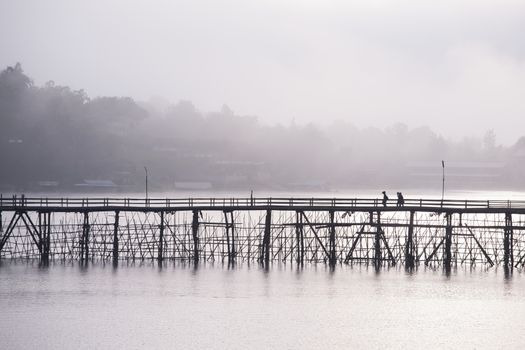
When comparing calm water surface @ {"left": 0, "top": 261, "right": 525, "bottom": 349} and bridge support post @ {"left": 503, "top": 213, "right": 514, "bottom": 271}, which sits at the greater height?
bridge support post @ {"left": 503, "top": 213, "right": 514, "bottom": 271}

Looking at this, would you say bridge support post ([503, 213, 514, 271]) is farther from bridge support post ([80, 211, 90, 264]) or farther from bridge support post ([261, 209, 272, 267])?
bridge support post ([80, 211, 90, 264])

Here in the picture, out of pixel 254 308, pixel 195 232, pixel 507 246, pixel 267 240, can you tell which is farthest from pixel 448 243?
pixel 254 308

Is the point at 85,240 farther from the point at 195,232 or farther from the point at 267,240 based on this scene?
the point at 267,240

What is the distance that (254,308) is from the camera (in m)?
64.2

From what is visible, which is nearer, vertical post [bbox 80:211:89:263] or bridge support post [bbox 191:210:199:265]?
bridge support post [bbox 191:210:199:265]

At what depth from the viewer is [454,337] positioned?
2269 inches

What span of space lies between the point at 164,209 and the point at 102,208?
16.7 ft

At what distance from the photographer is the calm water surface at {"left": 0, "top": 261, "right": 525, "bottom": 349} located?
2218 inches

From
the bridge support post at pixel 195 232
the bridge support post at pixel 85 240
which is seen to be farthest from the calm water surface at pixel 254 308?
the bridge support post at pixel 85 240

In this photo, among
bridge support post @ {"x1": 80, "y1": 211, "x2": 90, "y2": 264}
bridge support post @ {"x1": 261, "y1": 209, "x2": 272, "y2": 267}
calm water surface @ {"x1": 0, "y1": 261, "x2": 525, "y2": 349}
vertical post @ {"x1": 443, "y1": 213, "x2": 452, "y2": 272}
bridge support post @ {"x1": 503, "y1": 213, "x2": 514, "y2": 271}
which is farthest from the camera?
bridge support post @ {"x1": 80, "y1": 211, "x2": 90, "y2": 264}

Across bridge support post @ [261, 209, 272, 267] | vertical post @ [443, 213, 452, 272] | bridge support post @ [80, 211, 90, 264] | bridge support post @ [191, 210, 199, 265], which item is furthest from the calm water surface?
bridge support post @ [80, 211, 90, 264]

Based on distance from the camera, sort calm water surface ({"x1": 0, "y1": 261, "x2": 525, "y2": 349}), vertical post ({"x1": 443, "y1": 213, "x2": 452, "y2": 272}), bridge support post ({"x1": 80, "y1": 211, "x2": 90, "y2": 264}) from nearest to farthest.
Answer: calm water surface ({"x1": 0, "y1": 261, "x2": 525, "y2": 349}), vertical post ({"x1": 443, "y1": 213, "x2": 452, "y2": 272}), bridge support post ({"x1": 80, "y1": 211, "x2": 90, "y2": 264})

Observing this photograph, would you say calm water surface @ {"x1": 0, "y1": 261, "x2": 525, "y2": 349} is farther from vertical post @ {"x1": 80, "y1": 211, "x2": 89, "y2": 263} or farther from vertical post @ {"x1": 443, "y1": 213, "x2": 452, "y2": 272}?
vertical post @ {"x1": 80, "y1": 211, "x2": 89, "y2": 263}

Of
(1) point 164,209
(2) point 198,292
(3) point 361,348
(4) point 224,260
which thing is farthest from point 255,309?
(4) point 224,260
